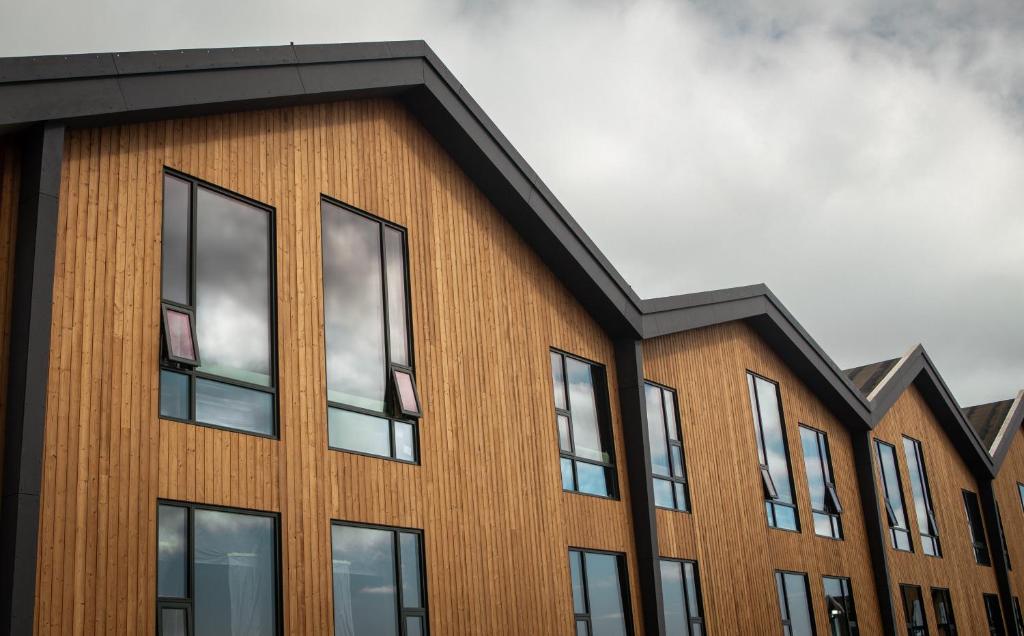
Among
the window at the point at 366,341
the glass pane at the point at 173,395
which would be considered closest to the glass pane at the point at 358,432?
the window at the point at 366,341

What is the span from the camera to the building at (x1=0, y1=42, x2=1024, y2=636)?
1070 centimetres

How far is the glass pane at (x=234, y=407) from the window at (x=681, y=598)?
27.5ft

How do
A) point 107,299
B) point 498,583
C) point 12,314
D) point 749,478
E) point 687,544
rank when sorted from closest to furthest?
point 12,314, point 107,299, point 498,583, point 687,544, point 749,478

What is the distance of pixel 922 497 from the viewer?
28.6m

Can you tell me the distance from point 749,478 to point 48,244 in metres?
14.7

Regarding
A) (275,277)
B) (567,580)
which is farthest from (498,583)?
(275,277)

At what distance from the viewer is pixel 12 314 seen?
10430mm

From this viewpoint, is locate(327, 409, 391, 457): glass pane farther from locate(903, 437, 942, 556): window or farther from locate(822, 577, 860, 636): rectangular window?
locate(903, 437, 942, 556): window

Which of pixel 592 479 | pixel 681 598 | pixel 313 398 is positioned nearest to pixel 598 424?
pixel 592 479

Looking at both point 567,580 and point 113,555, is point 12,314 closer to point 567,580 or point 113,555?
point 113,555

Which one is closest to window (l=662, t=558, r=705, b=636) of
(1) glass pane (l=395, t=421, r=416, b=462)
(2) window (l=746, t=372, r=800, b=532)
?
(2) window (l=746, t=372, r=800, b=532)

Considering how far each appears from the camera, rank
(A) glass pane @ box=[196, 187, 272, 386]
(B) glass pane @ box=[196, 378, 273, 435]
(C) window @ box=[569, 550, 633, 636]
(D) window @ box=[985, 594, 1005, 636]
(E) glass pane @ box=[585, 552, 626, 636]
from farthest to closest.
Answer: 1. (D) window @ box=[985, 594, 1005, 636]
2. (E) glass pane @ box=[585, 552, 626, 636]
3. (C) window @ box=[569, 550, 633, 636]
4. (A) glass pane @ box=[196, 187, 272, 386]
5. (B) glass pane @ box=[196, 378, 273, 435]

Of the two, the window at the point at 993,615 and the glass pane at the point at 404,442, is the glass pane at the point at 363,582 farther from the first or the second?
the window at the point at 993,615

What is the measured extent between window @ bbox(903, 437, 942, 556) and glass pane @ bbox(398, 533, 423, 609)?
1816cm
